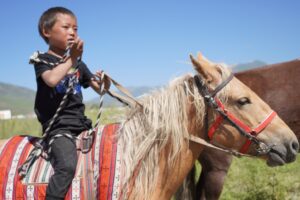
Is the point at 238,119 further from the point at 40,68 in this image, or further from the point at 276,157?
the point at 40,68

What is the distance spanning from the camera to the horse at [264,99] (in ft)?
13.1

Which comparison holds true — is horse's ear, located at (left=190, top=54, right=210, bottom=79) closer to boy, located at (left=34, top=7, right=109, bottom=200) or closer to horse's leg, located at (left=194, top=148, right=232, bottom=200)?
boy, located at (left=34, top=7, right=109, bottom=200)

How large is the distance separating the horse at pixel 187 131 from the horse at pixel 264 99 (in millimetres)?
1652

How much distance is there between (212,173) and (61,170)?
7.66ft

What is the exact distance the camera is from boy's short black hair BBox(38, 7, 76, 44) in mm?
2461

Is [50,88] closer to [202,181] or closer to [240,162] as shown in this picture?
[202,181]

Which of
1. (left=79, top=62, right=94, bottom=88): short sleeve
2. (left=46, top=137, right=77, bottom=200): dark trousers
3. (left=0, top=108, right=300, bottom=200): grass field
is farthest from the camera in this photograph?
(left=0, top=108, right=300, bottom=200): grass field

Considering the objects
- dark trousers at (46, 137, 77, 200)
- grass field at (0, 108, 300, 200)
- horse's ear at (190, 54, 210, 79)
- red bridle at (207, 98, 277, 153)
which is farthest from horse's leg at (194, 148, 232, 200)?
dark trousers at (46, 137, 77, 200)

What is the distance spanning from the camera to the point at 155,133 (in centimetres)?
227

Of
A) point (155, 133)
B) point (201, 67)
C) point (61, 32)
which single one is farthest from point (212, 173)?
point (61, 32)

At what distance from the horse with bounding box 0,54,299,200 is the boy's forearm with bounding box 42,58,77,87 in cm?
50

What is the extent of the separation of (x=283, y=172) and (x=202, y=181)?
120 inches

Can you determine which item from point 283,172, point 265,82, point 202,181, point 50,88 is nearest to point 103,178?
→ point 50,88

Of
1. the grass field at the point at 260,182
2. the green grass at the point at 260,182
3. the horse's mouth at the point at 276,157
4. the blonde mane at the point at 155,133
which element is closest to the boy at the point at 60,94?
the blonde mane at the point at 155,133
